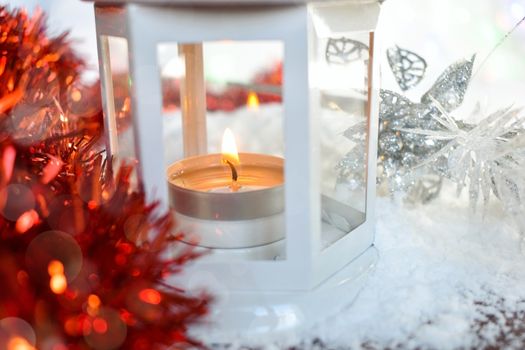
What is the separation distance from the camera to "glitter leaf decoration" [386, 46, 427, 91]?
859mm

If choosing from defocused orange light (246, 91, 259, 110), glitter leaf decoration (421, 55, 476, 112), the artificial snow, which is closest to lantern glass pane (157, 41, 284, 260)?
defocused orange light (246, 91, 259, 110)

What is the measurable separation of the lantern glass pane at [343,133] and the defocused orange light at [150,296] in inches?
7.5

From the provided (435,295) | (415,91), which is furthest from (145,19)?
(415,91)

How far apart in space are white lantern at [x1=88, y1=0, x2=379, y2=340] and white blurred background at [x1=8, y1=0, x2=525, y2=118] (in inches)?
22.4

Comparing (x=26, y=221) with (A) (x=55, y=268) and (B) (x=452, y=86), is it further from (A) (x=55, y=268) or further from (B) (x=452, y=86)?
(B) (x=452, y=86)

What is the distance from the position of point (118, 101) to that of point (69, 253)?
0.65 feet

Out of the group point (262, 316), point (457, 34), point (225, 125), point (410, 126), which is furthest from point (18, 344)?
point (457, 34)

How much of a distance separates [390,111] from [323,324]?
1.10ft

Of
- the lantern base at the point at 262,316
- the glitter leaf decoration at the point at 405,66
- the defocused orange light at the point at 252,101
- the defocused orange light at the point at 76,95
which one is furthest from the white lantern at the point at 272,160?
the defocused orange light at the point at 252,101

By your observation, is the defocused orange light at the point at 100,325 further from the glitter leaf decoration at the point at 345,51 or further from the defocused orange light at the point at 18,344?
the glitter leaf decoration at the point at 345,51

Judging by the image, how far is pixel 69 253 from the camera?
0.45 m

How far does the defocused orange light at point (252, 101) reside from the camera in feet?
4.06

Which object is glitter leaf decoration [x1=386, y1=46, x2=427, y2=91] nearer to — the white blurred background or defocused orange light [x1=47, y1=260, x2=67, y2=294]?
the white blurred background

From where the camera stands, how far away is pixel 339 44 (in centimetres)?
62
